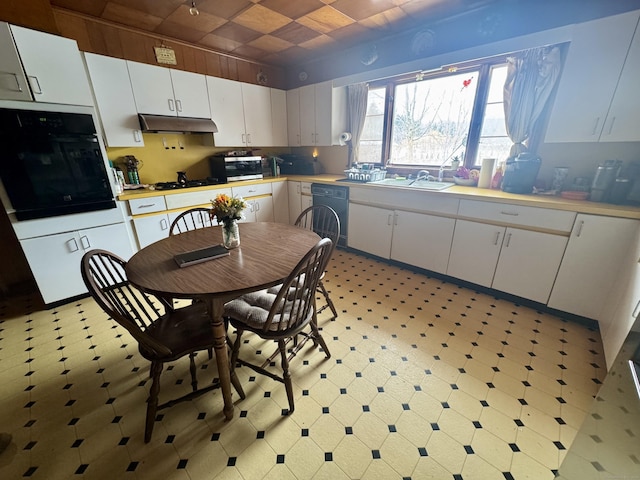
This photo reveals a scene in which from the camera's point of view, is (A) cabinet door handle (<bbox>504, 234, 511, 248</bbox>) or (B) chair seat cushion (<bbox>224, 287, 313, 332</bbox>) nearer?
(B) chair seat cushion (<bbox>224, 287, 313, 332</bbox>)

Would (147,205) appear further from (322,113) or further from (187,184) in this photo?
(322,113)

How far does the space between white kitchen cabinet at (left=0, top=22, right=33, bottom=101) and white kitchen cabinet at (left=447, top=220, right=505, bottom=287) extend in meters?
3.70

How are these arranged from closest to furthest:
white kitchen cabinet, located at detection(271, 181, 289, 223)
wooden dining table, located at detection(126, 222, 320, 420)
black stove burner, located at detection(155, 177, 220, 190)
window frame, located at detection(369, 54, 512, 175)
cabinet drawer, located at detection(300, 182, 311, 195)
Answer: wooden dining table, located at detection(126, 222, 320, 420)
window frame, located at detection(369, 54, 512, 175)
black stove burner, located at detection(155, 177, 220, 190)
cabinet drawer, located at detection(300, 182, 311, 195)
white kitchen cabinet, located at detection(271, 181, 289, 223)

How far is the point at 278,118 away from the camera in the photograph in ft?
13.3

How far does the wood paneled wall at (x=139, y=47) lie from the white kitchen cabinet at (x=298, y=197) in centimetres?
163

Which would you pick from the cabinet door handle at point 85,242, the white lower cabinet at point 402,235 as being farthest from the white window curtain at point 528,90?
the cabinet door handle at point 85,242

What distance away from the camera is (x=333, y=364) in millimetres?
1735

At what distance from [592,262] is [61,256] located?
168 inches

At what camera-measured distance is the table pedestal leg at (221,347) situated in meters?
1.20

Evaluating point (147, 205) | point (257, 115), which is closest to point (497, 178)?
point (257, 115)

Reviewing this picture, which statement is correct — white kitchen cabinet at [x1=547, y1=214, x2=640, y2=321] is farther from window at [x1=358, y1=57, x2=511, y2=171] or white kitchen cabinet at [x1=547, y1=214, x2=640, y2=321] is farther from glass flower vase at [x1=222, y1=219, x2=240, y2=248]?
glass flower vase at [x1=222, y1=219, x2=240, y2=248]

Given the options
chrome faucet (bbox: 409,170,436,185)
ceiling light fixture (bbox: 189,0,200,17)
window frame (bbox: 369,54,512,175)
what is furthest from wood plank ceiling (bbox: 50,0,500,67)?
chrome faucet (bbox: 409,170,436,185)

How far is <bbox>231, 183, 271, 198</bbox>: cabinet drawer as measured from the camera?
346cm

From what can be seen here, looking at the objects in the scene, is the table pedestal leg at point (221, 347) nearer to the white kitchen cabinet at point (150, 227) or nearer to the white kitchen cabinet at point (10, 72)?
the white kitchen cabinet at point (150, 227)
